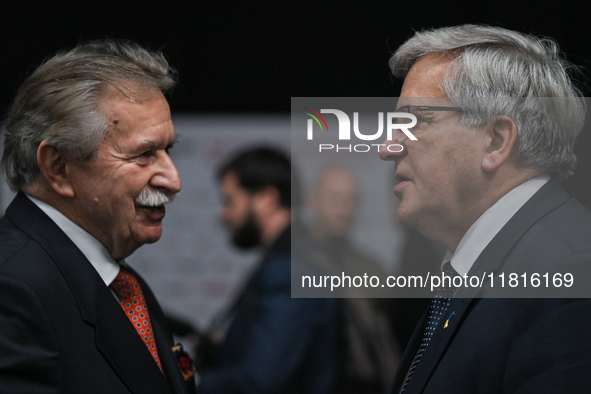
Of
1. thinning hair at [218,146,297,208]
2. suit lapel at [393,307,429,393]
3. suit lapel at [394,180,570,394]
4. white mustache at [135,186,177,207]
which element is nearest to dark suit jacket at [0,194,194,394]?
white mustache at [135,186,177,207]

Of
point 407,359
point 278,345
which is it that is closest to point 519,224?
point 407,359

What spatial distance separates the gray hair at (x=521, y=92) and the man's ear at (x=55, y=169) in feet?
4.02

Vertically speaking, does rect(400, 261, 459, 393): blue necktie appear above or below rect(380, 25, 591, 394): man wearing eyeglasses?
below

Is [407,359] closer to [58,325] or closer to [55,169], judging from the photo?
[58,325]

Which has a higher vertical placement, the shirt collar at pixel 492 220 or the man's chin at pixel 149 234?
the shirt collar at pixel 492 220

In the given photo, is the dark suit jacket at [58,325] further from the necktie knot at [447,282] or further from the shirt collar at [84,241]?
the necktie knot at [447,282]

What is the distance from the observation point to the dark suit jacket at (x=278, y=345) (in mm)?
2666

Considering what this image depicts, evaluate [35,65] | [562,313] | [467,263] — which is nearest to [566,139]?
[467,263]

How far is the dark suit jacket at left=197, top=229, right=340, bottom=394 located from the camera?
2666 millimetres

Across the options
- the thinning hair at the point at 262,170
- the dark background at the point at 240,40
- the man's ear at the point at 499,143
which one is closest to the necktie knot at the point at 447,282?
the man's ear at the point at 499,143

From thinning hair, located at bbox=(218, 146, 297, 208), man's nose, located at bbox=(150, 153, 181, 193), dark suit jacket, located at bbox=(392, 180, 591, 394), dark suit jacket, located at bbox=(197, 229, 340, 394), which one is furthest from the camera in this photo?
thinning hair, located at bbox=(218, 146, 297, 208)

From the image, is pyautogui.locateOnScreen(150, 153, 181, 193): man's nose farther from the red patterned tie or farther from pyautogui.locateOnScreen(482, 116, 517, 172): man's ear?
pyautogui.locateOnScreen(482, 116, 517, 172): man's ear

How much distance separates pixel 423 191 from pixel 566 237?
0.41 m

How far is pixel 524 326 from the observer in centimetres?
131
